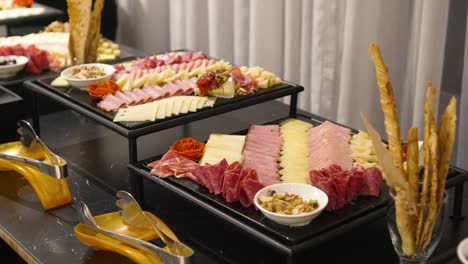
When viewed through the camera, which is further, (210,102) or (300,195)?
(210,102)

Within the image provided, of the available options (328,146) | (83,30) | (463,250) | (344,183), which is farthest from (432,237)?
(83,30)

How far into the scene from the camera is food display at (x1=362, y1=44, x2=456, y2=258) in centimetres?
136

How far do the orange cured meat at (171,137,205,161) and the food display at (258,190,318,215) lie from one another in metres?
0.31

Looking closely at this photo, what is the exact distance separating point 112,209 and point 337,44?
1389 millimetres

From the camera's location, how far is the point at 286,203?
1557 millimetres

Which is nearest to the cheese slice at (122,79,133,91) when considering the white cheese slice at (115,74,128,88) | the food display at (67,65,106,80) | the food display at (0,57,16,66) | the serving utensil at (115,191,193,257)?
the white cheese slice at (115,74,128,88)

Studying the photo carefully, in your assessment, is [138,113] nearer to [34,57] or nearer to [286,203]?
[286,203]

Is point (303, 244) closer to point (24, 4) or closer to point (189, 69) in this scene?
point (189, 69)

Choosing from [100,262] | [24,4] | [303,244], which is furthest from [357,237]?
[24,4]

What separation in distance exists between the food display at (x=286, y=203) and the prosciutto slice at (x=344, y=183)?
0.05m

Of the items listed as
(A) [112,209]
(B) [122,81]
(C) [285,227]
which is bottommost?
(A) [112,209]

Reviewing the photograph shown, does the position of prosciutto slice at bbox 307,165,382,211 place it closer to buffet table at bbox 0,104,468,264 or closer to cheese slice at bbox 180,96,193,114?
buffet table at bbox 0,104,468,264

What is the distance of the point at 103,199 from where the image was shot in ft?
6.44

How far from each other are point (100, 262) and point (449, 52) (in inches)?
69.5
